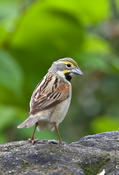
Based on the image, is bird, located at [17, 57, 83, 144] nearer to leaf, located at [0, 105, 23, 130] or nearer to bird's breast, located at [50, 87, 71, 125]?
bird's breast, located at [50, 87, 71, 125]

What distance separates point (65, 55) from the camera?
39.8ft

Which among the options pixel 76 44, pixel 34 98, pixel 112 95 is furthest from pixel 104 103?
pixel 34 98

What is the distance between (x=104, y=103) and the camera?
12.4m

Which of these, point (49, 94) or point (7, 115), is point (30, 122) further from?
point (7, 115)

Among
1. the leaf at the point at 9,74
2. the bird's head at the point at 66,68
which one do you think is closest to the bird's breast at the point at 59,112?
the bird's head at the point at 66,68

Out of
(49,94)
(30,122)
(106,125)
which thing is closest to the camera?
(30,122)

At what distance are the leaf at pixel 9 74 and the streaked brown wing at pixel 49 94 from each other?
305 cm

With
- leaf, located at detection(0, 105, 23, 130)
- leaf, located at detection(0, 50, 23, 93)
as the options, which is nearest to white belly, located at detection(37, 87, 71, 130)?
leaf, located at detection(0, 105, 23, 130)

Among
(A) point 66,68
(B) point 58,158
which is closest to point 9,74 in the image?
(A) point 66,68

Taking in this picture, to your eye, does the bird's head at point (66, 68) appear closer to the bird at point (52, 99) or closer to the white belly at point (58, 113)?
the bird at point (52, 99)

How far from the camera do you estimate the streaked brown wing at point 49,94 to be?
7199mm

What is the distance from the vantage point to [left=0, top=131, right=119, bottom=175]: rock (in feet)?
21.2

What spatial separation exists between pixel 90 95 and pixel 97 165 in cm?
583

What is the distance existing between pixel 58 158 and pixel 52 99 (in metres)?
0.80
